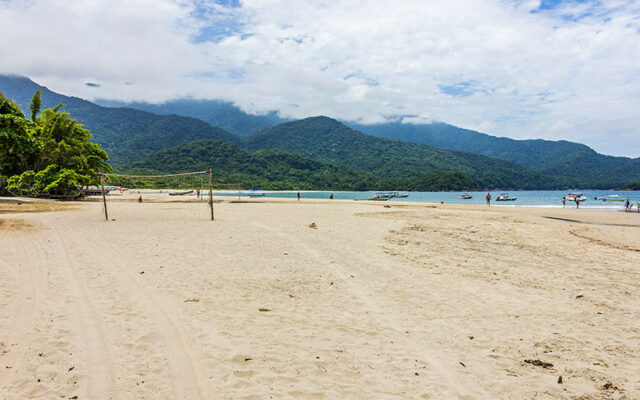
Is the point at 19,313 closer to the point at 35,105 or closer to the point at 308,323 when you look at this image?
the point at 308,323

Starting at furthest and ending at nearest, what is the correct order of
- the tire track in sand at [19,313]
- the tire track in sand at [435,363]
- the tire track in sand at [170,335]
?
the tire track in sand at [19,313], the tire track in sand at [435,363], the tire track in sand at [170,335]

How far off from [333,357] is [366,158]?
638 ft

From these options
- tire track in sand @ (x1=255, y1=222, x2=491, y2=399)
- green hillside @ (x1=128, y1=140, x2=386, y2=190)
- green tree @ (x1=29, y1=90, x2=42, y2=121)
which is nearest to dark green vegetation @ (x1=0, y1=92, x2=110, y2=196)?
green tree @ (x1=29, y1=90, x2=42, y2=121)

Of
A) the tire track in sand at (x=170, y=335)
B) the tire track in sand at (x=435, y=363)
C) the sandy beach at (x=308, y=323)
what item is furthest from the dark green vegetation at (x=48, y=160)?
the tire track in sand at (x=435, y=363)

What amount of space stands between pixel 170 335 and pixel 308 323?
2.04m

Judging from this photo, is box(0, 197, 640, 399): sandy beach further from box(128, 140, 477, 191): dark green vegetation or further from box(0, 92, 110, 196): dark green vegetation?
box(128, 140, 477, 191): dark green vegetation

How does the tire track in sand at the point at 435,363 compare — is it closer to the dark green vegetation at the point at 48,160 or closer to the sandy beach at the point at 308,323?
the sandy beach at the point at 308,323

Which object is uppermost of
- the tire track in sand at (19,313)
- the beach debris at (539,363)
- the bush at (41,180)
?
the bush at (41,180)

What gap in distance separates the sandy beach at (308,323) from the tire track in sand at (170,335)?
0.07ft

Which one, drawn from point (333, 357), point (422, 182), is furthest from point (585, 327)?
point (422, 182)

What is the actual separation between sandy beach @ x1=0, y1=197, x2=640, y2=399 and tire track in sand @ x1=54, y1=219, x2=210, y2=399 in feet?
0.07

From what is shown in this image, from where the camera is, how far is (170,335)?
447 centimetres

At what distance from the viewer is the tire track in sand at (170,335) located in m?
3.34

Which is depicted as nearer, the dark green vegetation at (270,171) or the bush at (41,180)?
the bush at (41,180)
